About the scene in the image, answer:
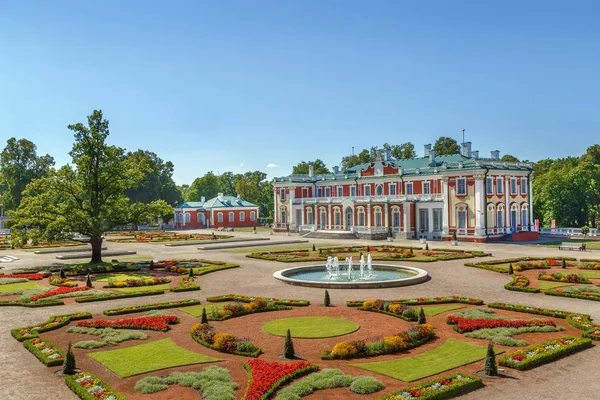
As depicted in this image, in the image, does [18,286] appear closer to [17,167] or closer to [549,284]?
[549,284]

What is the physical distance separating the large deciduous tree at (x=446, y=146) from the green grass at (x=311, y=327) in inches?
3021

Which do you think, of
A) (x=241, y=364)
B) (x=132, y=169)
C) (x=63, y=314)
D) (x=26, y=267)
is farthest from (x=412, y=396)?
(x=26, y=267)

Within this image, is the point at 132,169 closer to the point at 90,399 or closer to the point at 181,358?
the point at 181,358

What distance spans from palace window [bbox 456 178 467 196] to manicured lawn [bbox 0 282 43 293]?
43.5 metres

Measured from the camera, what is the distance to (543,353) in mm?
14672

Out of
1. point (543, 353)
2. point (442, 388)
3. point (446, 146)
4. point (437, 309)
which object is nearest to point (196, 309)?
point (437, 309)

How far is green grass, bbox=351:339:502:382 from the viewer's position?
13711 millimetres

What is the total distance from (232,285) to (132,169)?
1576 cm

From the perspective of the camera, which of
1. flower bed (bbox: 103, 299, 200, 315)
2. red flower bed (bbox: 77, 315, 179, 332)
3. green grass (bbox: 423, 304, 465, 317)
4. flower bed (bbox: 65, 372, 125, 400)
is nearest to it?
flower bed (bbox: 65, 372, 125, 400)

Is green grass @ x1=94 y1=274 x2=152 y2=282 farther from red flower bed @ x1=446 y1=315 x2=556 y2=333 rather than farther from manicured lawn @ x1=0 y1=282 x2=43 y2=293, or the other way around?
red flower bed @ x1=446 y1=315 x2=556 y2=333

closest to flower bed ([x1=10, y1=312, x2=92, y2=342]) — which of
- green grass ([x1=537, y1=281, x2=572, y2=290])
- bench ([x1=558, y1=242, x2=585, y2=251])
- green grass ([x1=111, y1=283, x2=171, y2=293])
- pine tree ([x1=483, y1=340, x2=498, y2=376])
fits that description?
green grass ([x1=111, y1=283, x2=171, y2=293])

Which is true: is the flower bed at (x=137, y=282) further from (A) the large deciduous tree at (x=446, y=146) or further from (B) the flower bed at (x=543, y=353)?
(A) the large deciduous tree at (x=446, y=146)

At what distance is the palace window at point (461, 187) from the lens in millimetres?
57344

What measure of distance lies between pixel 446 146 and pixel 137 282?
73874mm
